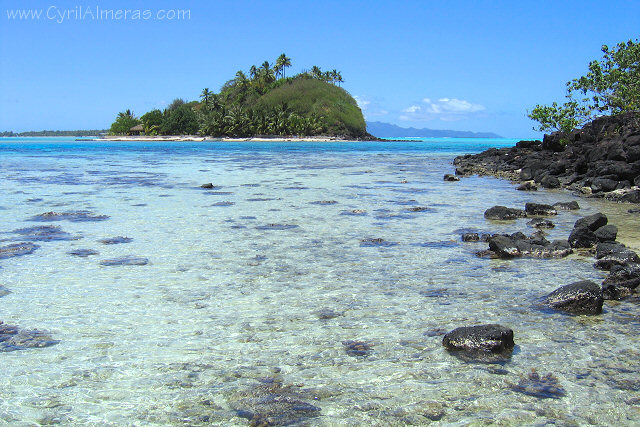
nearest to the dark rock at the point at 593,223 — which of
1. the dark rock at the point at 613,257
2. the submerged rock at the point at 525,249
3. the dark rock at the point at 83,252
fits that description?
the submerged rock at the point at 525,249

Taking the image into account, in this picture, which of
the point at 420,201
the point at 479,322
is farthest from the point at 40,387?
the point at 420,201

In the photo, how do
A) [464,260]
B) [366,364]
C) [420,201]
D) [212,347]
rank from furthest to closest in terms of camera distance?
[420,201] < [464,260] < [212,347] < [366,364]

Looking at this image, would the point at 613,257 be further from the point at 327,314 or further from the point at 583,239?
the point at 327,314

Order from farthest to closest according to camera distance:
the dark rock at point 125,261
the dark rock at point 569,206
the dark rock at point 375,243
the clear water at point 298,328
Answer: the dark rock at point 569,206 → the dark rock at point 375,243 → the dark rock at point 125,261 → the clear water at point 298,328

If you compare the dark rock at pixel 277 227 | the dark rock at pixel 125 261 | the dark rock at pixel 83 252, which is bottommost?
the dark rock at pixel 125 261

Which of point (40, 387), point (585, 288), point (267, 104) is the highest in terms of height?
point (267, 104)

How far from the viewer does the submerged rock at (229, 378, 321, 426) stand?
3535 millimetres

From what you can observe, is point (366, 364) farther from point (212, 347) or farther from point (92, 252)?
point (92, 252)

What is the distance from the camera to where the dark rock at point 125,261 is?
7.61m

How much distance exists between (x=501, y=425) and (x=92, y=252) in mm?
6756

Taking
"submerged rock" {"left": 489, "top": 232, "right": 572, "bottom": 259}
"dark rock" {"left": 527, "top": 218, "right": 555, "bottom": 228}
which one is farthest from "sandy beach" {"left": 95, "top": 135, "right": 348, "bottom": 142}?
"submerged rock" {"left": 489, "top": 232, "right": 572, "bottom": 259}

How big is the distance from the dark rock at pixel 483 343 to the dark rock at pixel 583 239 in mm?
4743

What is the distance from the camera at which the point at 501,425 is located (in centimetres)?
347

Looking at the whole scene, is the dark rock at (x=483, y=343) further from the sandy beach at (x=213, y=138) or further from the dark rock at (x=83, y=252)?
the sandy beach at (x=213, y=138)
